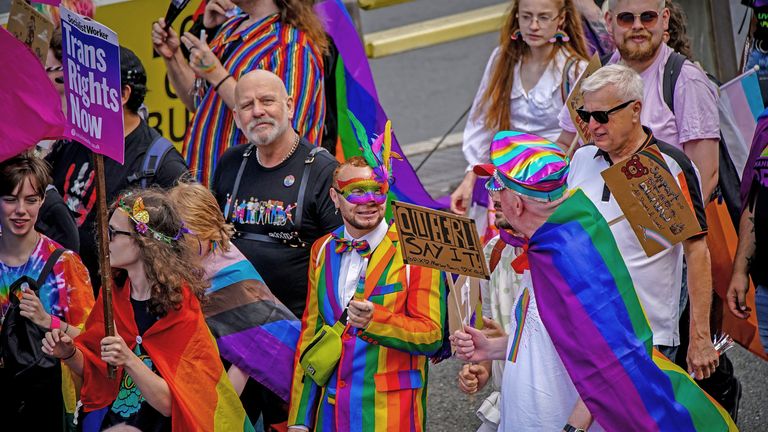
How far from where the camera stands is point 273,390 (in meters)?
5.50

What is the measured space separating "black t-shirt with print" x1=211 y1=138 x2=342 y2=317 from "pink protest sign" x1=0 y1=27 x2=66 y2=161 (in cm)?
92

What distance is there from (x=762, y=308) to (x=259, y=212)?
221 cm

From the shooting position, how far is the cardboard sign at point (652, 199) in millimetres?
4992

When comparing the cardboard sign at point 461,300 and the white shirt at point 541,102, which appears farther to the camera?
the white shirt at point 541,102

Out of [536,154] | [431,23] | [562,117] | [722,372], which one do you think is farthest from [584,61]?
[431,23]

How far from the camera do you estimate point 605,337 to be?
4465 mm

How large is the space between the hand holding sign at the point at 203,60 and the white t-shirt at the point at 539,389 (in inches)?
112

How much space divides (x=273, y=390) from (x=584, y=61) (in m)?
2.53

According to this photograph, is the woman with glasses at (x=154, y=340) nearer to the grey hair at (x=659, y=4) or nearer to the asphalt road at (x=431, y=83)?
the grey hair at (x=659, y=4)

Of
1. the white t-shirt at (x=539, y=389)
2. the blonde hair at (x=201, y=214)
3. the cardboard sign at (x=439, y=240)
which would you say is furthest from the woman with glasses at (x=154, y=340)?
the white t-shirt at (x=539, y=389)

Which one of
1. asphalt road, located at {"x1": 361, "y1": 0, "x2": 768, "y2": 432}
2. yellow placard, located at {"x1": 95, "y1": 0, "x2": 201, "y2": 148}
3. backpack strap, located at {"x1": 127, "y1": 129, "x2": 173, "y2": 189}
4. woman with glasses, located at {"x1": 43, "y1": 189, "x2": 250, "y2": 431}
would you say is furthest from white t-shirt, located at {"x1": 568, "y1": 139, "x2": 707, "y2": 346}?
asphalt road, located at {"x1": 361, "y1": 0, "x2": 768, "y2": 432}

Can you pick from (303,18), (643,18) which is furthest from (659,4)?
(303,18)

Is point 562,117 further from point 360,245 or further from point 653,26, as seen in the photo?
point 360,245

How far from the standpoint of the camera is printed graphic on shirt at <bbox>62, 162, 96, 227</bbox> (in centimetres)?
664
